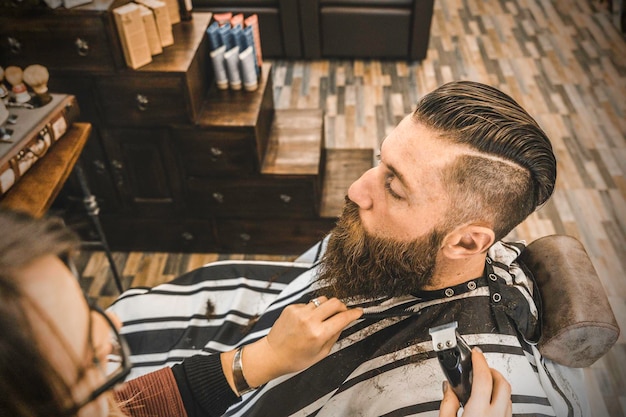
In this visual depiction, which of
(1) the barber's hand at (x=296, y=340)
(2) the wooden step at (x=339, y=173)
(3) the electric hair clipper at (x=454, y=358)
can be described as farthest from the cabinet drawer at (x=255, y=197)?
(3) the electric hair clipper at (x=454, y=358)

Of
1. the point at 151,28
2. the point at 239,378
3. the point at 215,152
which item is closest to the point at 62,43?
the point at 151,28

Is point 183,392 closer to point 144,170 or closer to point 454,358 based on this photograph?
point 454,358

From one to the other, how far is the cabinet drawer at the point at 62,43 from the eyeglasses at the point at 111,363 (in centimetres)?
161

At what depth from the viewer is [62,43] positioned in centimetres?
203

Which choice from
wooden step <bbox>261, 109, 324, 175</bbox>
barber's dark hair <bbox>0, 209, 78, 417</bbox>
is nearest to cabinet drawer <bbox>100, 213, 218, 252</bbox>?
wooden step <bbox>261, 109, 324, 175</bbox>

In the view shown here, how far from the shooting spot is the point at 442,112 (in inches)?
45.8

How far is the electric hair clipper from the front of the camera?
868 millimetres

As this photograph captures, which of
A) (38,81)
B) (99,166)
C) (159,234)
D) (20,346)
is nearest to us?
(20,346)

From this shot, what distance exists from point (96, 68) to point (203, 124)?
484 millimetres

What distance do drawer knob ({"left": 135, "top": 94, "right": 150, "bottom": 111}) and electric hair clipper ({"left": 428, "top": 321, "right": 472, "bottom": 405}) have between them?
5.67 feet

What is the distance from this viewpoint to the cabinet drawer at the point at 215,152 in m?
2.27

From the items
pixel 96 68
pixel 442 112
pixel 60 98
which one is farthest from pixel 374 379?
pixel 96 68

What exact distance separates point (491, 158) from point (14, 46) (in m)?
1.96

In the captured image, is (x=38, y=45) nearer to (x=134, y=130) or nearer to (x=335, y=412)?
(x=134, y=130)
